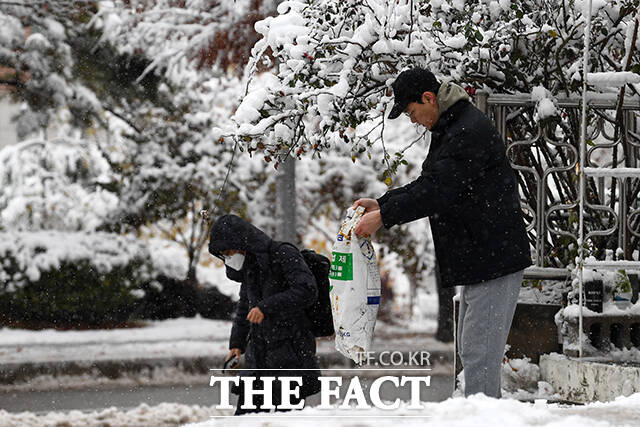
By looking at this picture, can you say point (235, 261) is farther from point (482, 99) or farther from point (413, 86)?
point (482, 99)

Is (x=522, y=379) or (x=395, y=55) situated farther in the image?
(x=522, y=379)

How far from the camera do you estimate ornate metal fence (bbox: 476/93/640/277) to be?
6.50 metres

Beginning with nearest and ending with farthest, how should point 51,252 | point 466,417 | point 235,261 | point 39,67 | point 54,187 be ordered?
point 466,417, point 235,261, point 51,252, point 54,187, point 39,67

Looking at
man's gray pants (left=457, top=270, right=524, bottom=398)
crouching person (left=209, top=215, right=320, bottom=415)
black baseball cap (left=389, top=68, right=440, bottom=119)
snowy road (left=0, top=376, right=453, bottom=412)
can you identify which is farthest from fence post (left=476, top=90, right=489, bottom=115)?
snowy road (left=0, top=376, right=453, bottom=412)

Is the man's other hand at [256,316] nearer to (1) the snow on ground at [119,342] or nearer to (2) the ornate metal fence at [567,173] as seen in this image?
(2) the ornate metal fence at [567,173]

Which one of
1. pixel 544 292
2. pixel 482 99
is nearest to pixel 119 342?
pixel 544 292

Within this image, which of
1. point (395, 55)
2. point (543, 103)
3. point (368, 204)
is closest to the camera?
point (368, 204)

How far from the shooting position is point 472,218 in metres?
3.95

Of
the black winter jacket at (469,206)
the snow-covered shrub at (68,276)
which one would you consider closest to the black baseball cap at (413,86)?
the black winter jacket at (469,206)

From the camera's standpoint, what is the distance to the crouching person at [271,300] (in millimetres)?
4945

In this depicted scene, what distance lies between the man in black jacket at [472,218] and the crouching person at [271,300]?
3.46ft

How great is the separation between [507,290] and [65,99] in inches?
519

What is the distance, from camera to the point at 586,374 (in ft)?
19.7

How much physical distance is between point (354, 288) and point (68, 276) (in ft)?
37.1
